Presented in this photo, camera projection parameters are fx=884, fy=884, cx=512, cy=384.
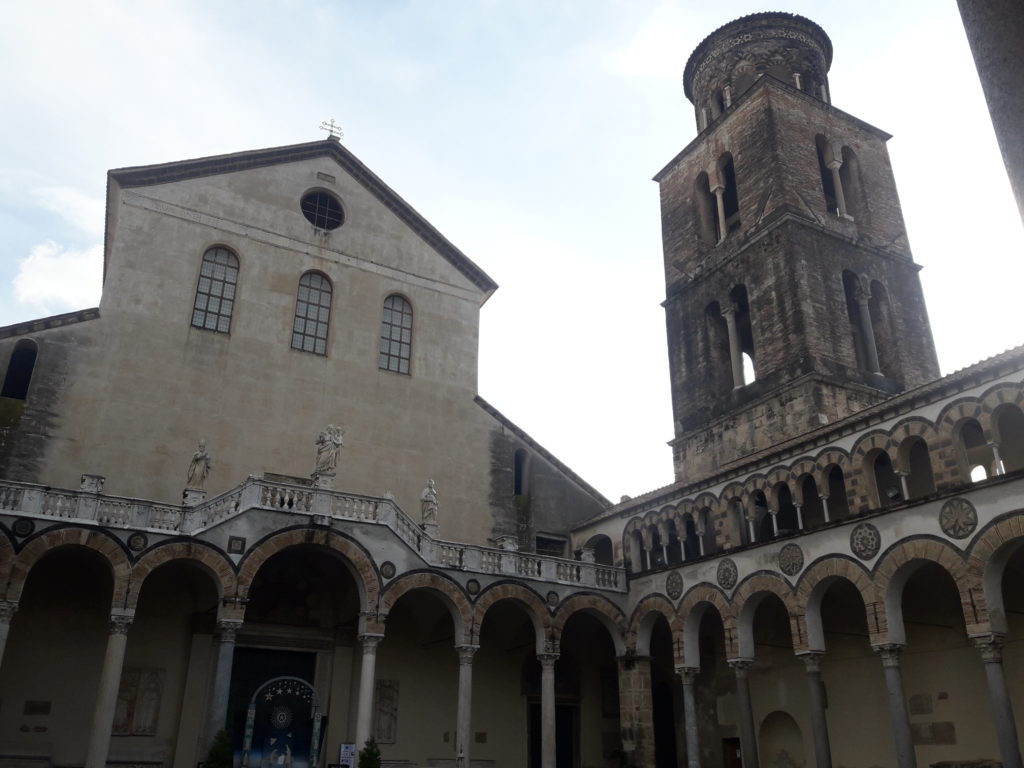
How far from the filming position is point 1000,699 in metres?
15.5

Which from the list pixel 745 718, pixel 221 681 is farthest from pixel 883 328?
pixel 221 681

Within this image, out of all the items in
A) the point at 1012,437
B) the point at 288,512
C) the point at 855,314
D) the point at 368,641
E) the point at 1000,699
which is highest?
the point at 855,314

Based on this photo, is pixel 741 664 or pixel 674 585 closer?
pixel 741 664

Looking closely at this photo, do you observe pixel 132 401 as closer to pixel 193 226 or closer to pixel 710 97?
pixel 193 226

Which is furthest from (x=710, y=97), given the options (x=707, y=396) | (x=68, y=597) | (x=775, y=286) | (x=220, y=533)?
(x=68, y=597)

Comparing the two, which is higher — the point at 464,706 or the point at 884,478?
the point at 884,478

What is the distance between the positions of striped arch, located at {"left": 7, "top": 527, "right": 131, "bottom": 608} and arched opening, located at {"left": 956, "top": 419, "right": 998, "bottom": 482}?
16.7 meters

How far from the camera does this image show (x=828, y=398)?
80.6ft

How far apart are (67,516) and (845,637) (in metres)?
17.7

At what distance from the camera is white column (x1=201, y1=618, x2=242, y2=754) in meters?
17.9

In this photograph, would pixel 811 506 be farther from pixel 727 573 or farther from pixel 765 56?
pixel 765 56

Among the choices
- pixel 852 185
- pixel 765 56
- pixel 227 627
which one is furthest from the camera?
pixel 765 56

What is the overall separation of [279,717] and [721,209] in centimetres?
2163

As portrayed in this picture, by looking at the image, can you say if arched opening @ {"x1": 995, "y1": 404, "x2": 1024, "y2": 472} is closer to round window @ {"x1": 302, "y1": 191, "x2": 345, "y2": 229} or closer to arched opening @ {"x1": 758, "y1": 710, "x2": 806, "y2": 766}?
arched opening @ {"x1": 758, "y1": 710, "x2": 806, "y2": 766}
